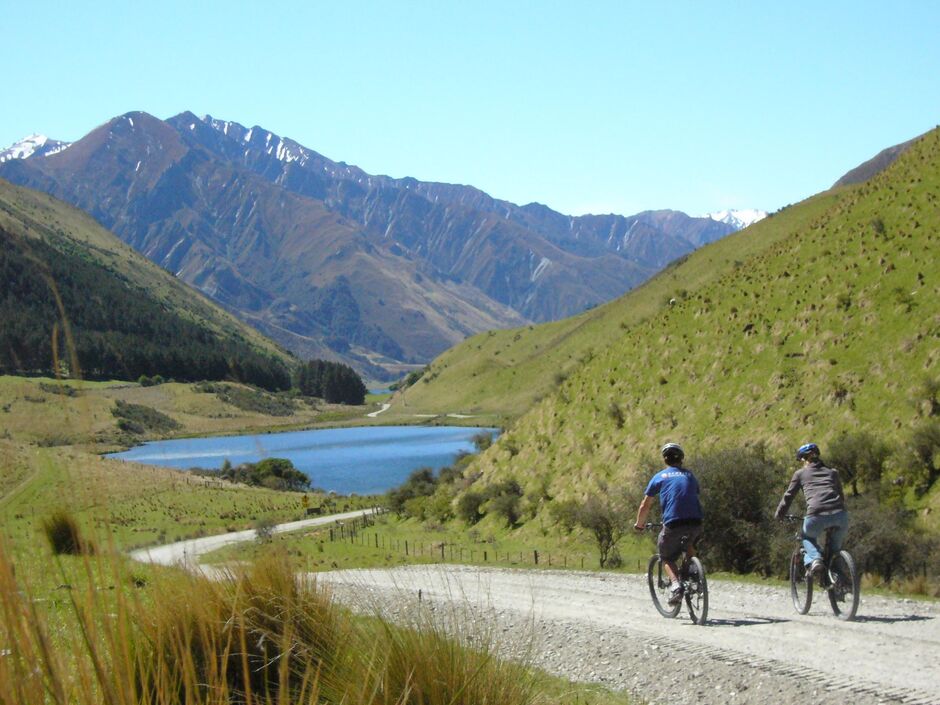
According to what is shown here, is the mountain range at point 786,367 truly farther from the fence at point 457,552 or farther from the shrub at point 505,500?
the fence at point 457,552

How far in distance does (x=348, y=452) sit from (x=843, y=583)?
132421mm

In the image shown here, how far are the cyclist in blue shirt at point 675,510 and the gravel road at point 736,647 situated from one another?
3.20ft

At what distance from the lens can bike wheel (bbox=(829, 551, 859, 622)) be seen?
11.5m

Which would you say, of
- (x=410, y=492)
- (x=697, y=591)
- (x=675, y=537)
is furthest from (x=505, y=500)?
(x=675, y=537)

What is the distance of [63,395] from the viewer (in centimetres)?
263

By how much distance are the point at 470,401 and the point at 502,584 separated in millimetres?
175464

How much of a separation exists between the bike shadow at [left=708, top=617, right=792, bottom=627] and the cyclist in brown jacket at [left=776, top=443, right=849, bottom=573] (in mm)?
874

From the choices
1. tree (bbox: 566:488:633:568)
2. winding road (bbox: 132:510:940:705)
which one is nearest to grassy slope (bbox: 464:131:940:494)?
tree (bbox: 566:488:633:568)

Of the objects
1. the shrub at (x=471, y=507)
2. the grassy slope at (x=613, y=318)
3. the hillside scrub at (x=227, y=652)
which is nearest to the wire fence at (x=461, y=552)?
the shrub at (x=471, y=507)

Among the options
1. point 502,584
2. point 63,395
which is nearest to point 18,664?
point 63,395

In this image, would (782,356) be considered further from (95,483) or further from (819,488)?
(95,483)

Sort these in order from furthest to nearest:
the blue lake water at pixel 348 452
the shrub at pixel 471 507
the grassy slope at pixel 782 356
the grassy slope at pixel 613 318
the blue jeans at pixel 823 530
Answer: the grassy slope at pixel 613 318 → the blue lake water at pixel 348 452 → the shrub at pixel 471 507 → the grassy slope at pixel 782 356 → the blue jeans at pixel 823 530

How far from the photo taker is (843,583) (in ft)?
38.6

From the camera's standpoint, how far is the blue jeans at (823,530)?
11.9m
